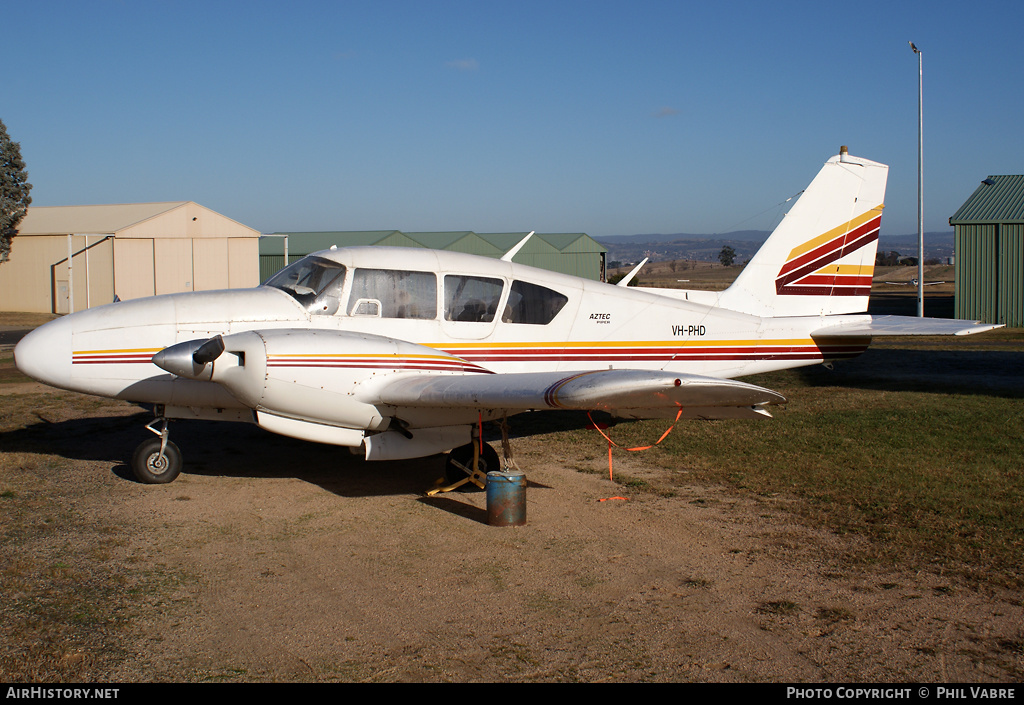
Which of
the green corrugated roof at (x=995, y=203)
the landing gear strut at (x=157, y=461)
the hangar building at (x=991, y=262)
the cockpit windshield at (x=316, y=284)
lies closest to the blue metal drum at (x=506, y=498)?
the cockpit windshield at (x=316, y=284)

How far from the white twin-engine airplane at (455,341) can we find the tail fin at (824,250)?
19 millimetres

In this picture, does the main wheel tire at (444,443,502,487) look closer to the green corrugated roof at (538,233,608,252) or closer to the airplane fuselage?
the airplane fuselage

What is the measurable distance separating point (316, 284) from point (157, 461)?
2.49 m

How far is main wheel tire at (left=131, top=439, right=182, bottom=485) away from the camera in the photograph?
7.97 metres

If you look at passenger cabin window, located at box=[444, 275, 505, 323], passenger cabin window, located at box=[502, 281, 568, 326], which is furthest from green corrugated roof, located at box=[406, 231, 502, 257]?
passenger cabin window, located at box=[444, 275, 505, 323]

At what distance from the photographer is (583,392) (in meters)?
6.10

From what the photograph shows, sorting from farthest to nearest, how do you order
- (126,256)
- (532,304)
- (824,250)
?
(126,256) < (824,250) < (532,304)

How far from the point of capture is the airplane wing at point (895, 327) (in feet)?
29.5

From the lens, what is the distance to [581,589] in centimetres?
541

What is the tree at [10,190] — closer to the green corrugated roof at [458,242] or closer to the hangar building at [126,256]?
the hangar building at [126,256]

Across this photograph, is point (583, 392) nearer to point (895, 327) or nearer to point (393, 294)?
point (393, 294)

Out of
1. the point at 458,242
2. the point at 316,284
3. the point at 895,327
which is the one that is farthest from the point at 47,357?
the point at 458,242
